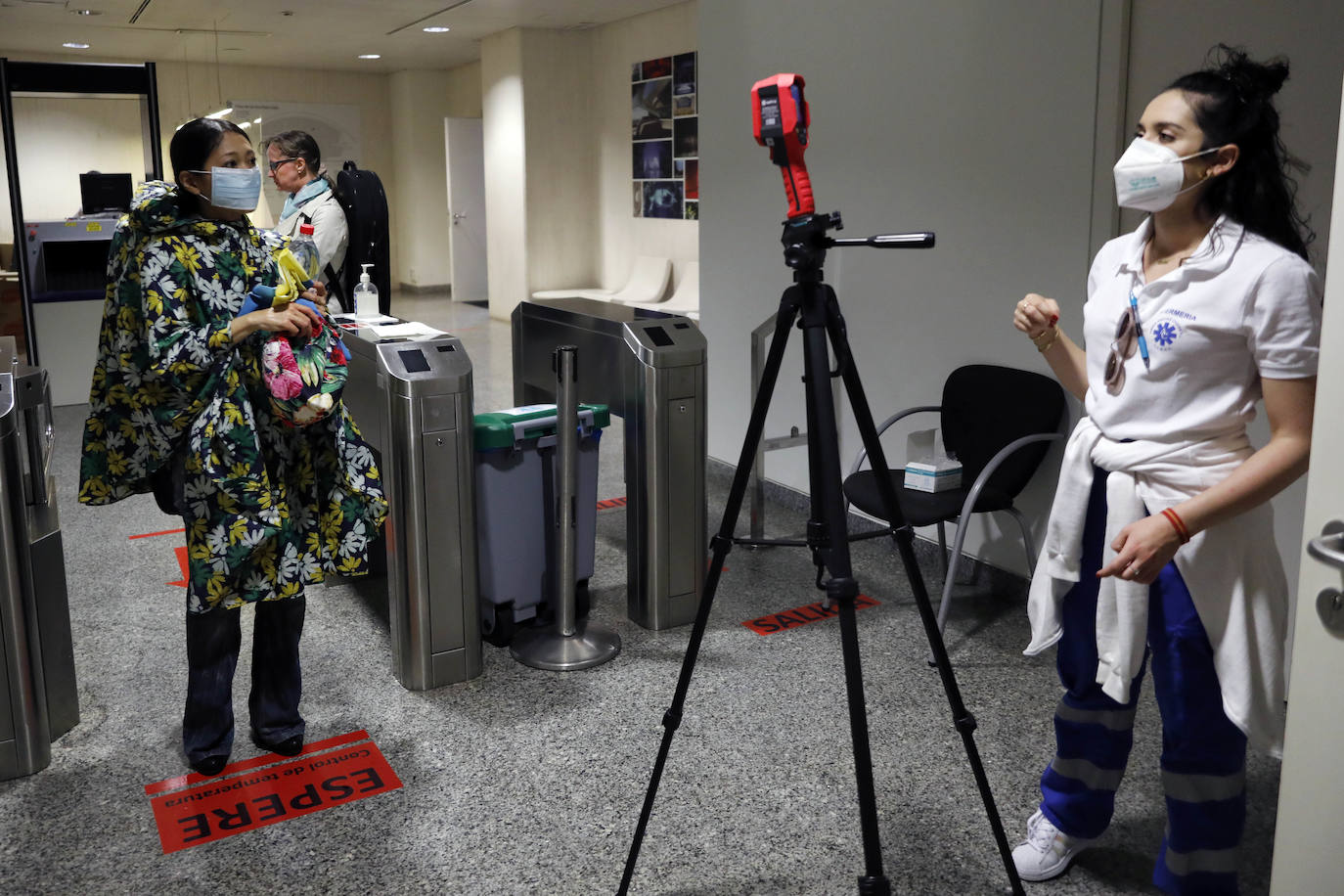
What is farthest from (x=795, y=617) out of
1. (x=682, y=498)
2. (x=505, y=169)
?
(x=505, y=169)

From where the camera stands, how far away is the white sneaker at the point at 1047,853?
2.03 meters

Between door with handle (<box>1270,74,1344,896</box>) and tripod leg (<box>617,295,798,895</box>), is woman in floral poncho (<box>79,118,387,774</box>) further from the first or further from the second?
door with handle (<box>1270,74,1344,896</box>)

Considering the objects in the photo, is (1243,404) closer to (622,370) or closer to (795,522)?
(622,370)

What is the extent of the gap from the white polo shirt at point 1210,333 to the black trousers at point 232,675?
1.76 metres

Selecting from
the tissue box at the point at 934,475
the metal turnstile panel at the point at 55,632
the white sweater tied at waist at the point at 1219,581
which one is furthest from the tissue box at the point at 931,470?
the metal turnstile panel at the point at 55,632

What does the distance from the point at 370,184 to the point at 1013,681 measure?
291cm

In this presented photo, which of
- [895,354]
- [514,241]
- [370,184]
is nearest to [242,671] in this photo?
[370,184]

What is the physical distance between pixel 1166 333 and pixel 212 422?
5.72ft

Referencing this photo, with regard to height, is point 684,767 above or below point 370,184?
below

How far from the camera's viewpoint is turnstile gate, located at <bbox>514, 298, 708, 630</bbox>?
10.3ft

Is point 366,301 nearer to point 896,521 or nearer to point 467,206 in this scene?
point 896,521

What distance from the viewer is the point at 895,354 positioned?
381 cm

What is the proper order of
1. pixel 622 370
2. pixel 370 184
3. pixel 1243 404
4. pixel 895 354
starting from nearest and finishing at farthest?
pixel 1243 404
pixel 622 370
pixel 895 354
pixel 370 184

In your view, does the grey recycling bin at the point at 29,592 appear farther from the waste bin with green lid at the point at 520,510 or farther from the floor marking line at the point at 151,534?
the floor marking line at the point at 151,534
